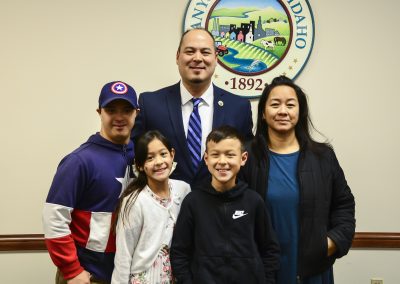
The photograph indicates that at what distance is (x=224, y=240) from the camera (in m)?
1.41

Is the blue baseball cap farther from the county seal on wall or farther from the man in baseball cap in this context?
the county seal on wall

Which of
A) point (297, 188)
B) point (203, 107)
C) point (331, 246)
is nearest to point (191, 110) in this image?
point (203, 107)

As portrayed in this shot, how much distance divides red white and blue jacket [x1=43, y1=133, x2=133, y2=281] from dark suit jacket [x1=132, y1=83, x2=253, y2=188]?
0.76ft

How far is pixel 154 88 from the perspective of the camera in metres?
2.31

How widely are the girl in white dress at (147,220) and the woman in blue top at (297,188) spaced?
36 cm

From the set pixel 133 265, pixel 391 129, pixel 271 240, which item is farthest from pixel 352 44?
pixel 133 265

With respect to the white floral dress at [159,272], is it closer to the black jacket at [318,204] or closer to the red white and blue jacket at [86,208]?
the red white and blue jacket at [86,208]

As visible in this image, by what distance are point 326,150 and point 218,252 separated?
66 cm

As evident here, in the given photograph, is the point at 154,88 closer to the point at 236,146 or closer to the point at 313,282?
the point at 236,146

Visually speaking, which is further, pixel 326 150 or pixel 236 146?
pixel 326 150

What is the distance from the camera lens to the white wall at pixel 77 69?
2262 mm

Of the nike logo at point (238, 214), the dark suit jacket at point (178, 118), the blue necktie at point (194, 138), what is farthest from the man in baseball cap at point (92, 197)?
the nike logo at point (238, 214)

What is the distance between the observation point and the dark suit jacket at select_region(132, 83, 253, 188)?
1.69 m

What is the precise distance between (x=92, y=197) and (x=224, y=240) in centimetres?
54
